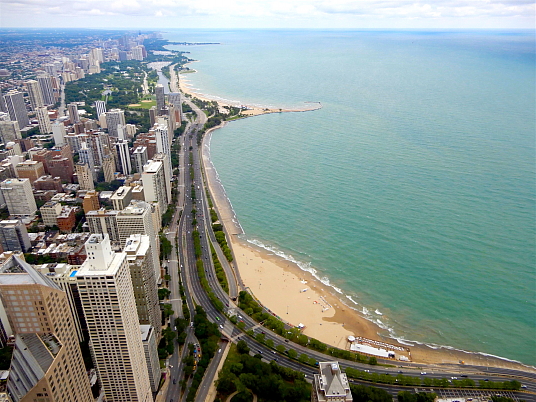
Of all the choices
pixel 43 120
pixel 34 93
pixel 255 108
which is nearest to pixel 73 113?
pixel 43 120

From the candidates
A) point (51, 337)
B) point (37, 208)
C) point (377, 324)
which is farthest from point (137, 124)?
point (51, 337)

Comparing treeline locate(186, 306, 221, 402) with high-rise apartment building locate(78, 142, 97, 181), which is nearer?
treeline locate(186, 306, 221, 402)

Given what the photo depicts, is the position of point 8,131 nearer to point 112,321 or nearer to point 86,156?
point 86,156

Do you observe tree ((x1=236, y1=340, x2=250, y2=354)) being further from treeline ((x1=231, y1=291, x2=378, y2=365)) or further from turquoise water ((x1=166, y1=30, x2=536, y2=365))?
turquoise water ((x1=166, y1=30, x2=536, y2=365))

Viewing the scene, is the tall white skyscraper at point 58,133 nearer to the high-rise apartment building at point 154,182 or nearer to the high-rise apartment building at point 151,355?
the high-rise apartment building at point 154,182

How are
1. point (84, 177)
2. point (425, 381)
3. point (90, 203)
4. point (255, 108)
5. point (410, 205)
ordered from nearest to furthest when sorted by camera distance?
point (425, 381)
point (90, 203)
point (410, 205)
point (84, 177)
point (255, 108)

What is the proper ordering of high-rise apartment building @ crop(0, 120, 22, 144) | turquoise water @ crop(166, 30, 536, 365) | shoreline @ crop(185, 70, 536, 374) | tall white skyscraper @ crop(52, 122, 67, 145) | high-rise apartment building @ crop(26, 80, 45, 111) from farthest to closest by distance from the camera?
1. high-rise apartment building @ crop(26, 80, 45, 111)
2. high-rise apartment building @ crop(0, 120, 22, 144)
3. tall white skyscraper @ crop(52, 122, 67, 145)
4. turquoise water @ crop(166, 30, 536, 365)
5. shoreline @ crop(185, 70, 536, 374)

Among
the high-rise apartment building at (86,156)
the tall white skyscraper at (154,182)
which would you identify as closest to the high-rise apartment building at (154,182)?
the tall white skyscraper at (154,182)

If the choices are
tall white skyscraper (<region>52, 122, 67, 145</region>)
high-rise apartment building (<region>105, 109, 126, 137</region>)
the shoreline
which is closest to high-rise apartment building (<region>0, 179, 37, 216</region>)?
tall white skyscraper (<region>52, 122, 67, 145</region>)
